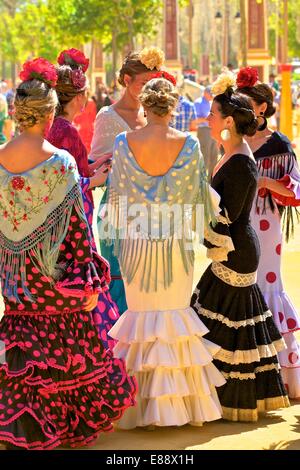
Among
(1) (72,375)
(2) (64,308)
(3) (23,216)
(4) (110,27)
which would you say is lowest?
(1) (72,375)

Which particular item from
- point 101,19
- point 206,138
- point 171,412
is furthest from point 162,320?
point 101,19

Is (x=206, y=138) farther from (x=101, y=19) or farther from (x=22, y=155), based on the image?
(x=101, y=19)

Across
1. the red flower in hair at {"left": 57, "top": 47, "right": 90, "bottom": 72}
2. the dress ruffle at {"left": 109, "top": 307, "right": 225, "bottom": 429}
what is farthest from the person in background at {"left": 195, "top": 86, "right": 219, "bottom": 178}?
the dress ruffle at {"left": 109, "top": 307, "right": 225, "bottom": 429}

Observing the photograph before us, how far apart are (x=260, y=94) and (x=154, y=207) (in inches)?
50.7

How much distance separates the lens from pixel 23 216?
209 inches

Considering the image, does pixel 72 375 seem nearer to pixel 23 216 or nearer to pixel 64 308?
pixel 64 308

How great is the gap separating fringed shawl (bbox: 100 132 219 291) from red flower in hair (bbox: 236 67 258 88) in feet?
3.25

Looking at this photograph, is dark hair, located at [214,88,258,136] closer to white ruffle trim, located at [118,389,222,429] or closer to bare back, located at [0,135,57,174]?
bare back, located at [0,135,57,174]

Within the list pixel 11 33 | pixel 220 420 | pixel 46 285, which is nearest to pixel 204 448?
pixel 220 420

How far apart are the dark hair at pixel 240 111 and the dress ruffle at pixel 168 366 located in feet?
3.46

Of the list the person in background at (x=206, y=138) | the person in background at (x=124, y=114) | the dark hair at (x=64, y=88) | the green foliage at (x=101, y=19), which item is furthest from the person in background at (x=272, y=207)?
the green foliage at (x=101, y=19)

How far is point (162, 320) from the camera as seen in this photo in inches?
232

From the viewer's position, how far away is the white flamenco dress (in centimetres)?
580

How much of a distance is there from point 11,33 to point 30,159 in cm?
7432
